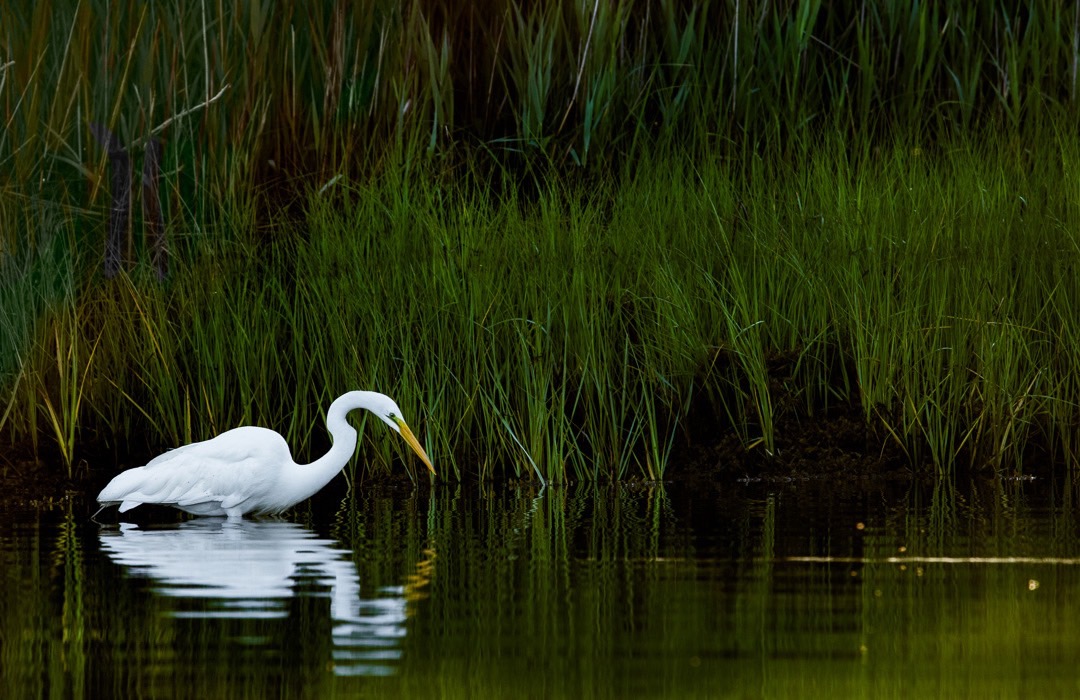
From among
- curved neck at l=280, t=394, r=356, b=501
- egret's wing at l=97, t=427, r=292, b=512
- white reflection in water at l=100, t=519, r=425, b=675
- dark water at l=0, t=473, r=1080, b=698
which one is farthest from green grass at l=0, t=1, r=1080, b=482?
white reflection in water at l=100, t=519, r=425, b=675

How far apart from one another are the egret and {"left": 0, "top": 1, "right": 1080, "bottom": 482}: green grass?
2.22 feet

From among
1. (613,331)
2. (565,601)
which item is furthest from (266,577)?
(613,331)

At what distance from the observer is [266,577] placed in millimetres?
5633

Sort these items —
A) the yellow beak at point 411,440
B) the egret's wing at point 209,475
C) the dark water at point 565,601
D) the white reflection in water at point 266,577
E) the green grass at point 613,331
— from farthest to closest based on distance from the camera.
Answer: the green grass at point 613,331 < the yellow beak at point 411,440 < the egret's wing at point 209,475 < the white reflection in water at point 266,577 < the dark water at point 565,601

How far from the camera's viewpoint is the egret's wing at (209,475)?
745 centimetres

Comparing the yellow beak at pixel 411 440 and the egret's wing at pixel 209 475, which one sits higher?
the yellow beak at pixel 411 440

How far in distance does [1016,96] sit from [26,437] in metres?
6.17

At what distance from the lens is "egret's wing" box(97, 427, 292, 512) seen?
7453mm

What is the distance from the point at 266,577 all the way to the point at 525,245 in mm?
3443

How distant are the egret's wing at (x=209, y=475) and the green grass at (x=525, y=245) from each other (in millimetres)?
785

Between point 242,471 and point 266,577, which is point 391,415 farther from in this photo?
point 266,577

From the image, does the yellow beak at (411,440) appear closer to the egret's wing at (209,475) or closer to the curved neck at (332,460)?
the curved neck at (332,460)

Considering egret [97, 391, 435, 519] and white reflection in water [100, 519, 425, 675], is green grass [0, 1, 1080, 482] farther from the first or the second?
white reflection in water [100, 519, 425, 675]

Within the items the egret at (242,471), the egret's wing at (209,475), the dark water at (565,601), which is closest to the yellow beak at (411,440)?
the egret at (242,471)
